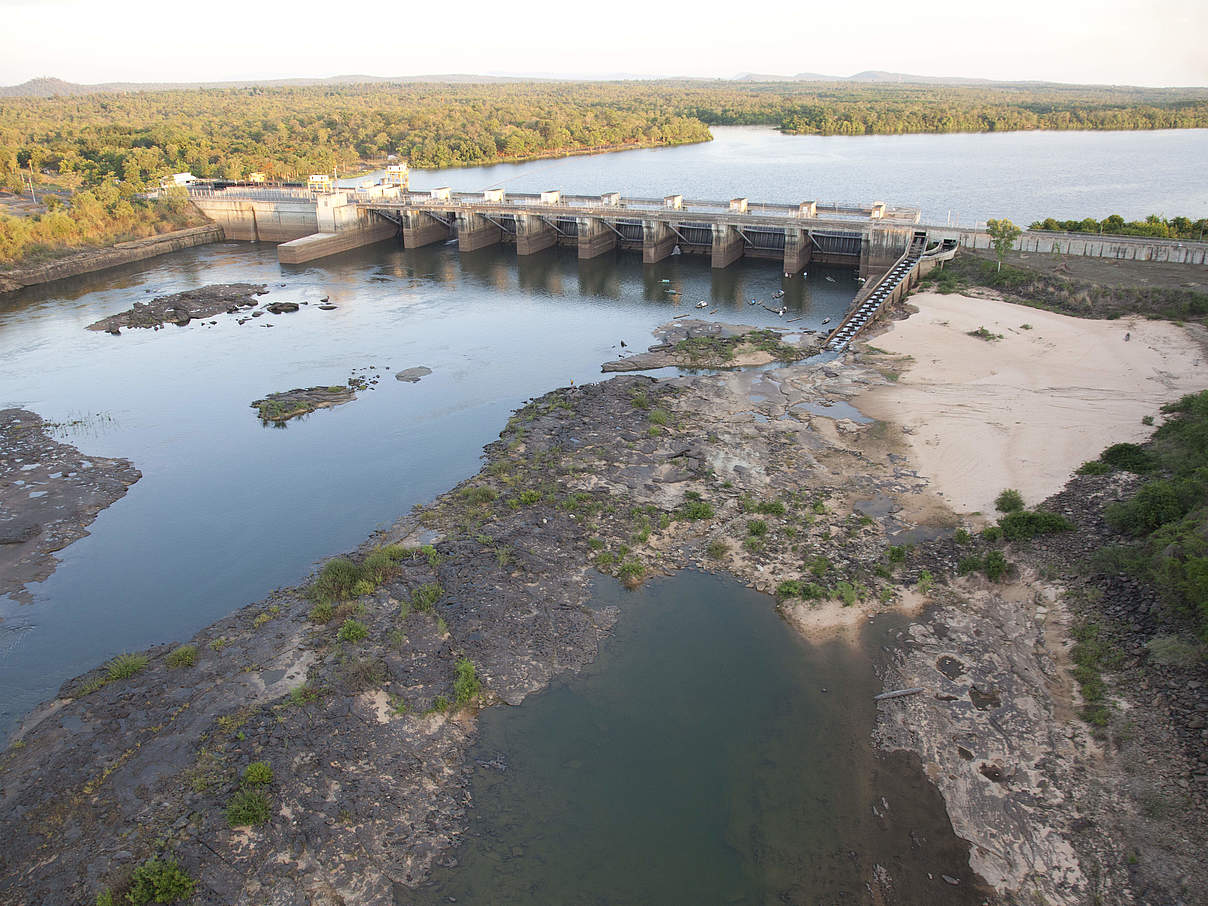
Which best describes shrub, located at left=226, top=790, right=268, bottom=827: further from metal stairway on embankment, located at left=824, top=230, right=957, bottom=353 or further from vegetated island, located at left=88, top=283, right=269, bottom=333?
vegetated island, located at left=88, top=283, right=269, bottom=333

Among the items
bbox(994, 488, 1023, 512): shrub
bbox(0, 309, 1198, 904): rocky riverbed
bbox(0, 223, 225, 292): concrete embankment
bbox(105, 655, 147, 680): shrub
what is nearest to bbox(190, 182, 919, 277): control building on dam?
bbox(0, 223, 225, 292): concrete embankment

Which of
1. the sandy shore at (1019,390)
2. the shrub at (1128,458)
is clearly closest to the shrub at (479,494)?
the sandy shore at (1019,390)

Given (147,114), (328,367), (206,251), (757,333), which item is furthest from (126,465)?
(147,114)

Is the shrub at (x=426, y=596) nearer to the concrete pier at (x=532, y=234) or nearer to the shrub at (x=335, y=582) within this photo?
the shrub at (x=335, y=582)

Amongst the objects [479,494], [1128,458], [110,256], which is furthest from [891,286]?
[110,256]

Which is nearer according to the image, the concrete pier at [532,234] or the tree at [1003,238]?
the tree at [1003,238]

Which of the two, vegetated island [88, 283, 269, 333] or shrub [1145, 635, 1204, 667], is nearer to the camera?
shrub [1145, 635, 1204, 667]

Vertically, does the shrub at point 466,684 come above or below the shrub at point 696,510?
below

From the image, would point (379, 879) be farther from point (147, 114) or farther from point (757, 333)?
point (147, 114)
